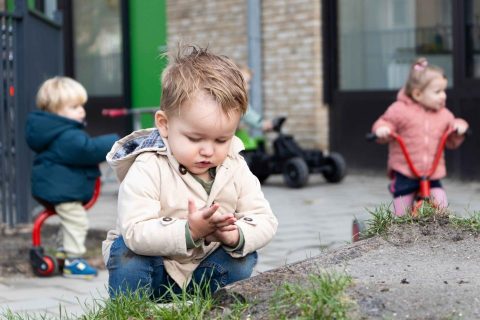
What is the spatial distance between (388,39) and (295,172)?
2.26 meters

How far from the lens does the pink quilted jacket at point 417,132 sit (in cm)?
685

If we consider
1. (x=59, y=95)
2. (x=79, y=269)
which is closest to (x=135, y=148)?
(x=79, y=269)

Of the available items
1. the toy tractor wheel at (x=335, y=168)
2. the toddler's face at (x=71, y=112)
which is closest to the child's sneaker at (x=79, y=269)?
the toddler's face at (x=71, y=112)

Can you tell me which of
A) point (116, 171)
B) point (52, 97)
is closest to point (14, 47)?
point (52, 97)

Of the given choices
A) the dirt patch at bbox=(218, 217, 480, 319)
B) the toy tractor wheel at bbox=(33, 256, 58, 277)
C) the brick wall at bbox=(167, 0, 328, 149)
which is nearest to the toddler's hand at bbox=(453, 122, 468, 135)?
the toy tractor wheel at bbox=(33, 256, 58, 277)

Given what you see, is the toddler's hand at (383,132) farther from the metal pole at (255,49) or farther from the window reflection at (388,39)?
the metal pole at (255,49)

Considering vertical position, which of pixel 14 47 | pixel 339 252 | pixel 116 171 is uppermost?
pixel 14 47

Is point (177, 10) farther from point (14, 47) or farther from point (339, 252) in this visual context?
point (339, 252)

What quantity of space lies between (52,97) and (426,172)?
2.50 metres

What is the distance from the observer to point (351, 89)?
12.4 m

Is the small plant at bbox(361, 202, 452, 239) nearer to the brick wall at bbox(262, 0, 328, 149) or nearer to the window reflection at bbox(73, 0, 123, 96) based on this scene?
the brick wall at bbox(262, 0, 328, 149)

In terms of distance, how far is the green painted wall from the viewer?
1416 centimetres

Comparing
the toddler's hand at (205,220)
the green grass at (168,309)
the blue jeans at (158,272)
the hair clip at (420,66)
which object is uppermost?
the hair clip at (420,66)

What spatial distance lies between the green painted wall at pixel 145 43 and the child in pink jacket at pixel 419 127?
7.32 m
